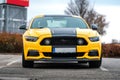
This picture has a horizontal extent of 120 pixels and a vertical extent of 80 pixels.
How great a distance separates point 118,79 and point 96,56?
2.98m

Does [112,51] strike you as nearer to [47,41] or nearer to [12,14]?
[47,41]

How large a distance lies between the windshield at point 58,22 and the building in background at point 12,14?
139 feet

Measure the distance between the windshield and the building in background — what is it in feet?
139

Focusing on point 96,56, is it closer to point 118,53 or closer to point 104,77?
point 104,77

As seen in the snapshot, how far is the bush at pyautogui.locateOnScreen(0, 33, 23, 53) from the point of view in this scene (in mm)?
24844

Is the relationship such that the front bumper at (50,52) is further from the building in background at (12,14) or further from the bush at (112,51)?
the building in background at (12,14)

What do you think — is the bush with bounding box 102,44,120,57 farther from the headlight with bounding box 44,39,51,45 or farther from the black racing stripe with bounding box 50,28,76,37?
the headlight with bounding box 44,39,51,45

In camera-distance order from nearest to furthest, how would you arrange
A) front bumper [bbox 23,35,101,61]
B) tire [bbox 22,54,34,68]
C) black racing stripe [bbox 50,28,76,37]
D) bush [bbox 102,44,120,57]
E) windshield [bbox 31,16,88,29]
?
1. front bumper [bbox 23,35,101,61]
2. black racing stripe [bbox 50,28,76,37]
3. tire [bbox 22,54,34,68]
4. windshield [bbox 31,16,88,29]
5. bush [bbox 102,44,120,57]

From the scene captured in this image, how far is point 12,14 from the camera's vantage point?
187 ft

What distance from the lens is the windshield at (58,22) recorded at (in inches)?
506

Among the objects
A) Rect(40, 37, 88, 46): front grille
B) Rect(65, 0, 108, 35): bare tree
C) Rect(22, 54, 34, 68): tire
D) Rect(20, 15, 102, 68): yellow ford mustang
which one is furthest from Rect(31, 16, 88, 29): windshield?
Rect(65, 0, 108, 35): bare tree

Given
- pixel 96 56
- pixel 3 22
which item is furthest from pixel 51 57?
pixel 3 22

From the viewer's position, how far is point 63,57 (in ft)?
37.7

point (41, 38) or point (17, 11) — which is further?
point (17, 11)
